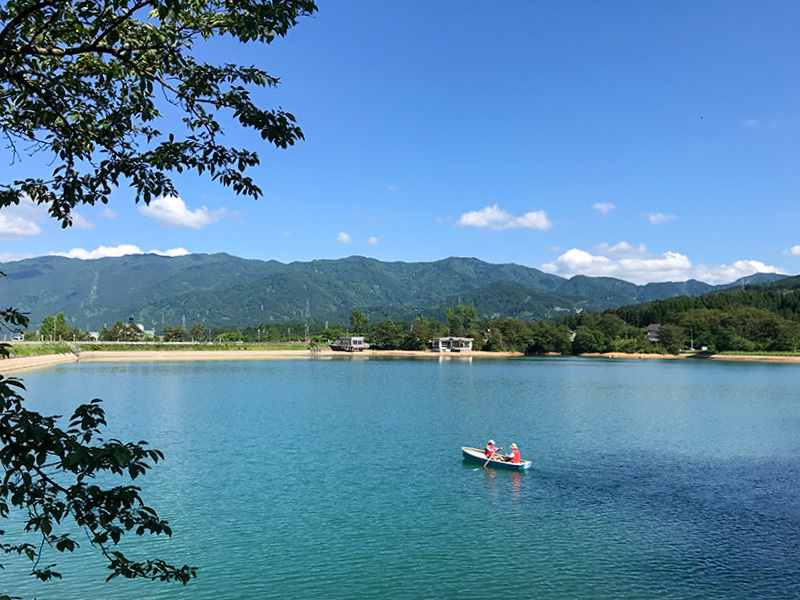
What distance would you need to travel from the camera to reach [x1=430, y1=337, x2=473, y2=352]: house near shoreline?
516ft

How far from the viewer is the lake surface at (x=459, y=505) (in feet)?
41.0

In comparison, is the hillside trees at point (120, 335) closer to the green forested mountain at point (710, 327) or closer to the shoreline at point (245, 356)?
the shoreline at point (245, 356)

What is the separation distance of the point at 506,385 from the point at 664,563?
4641 centimetres

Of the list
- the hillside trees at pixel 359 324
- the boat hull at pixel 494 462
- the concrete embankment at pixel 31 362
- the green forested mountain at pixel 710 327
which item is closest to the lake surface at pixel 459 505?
the boat hull at pixel 494 462

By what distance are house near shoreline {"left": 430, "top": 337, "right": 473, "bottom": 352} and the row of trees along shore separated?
1.95 metres

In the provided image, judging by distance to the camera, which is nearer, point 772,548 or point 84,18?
point 84,18

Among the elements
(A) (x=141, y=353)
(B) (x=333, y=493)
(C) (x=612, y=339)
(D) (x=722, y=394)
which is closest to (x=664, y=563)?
(B) (x=333, y=493)

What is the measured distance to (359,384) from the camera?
6191 cm

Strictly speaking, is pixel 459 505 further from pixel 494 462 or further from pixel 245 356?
pixel 245 356

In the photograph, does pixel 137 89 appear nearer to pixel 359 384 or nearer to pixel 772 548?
pixel 772 548

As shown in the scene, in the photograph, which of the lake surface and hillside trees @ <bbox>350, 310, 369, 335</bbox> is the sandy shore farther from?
the lake surface

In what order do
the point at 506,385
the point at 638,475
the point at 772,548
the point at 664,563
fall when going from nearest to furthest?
the point at 664,563, the point at 772,548, the point at 638,475, the point at 506,385

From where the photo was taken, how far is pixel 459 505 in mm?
18078

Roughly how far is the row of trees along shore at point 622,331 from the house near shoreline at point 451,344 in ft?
6.40
